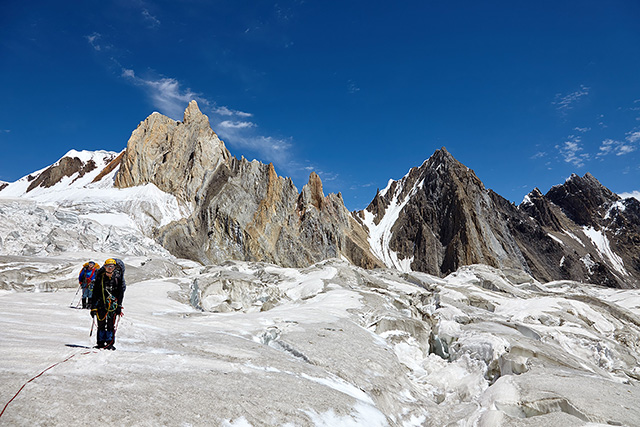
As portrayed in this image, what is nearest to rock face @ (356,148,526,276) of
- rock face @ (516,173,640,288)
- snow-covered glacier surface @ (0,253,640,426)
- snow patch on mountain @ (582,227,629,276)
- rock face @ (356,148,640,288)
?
rock face @ (356,148,640,288)

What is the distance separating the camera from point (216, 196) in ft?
278

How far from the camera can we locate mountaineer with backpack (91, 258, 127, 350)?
7984 mm

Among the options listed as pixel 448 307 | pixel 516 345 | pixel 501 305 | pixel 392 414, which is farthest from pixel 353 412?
pixel 501 305

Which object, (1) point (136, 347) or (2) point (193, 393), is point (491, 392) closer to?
(2) point (193, 393)

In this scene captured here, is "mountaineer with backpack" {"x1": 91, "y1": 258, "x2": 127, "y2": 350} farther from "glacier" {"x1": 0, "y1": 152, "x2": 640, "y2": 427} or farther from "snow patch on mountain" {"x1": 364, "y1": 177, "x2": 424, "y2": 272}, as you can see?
"snow patch on mountain" {"x1": 364, "y1": 177, "x2": 424, "y2": 272}

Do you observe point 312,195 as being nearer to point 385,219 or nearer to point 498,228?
point 385,219

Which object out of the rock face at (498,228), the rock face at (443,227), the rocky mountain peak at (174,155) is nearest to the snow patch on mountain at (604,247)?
the rock face at (498,228)

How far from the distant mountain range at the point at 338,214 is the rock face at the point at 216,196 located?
27 centimetres

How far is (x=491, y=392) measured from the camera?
9.52 metres

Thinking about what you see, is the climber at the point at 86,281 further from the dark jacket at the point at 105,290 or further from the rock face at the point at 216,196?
the rock face at the point at 216,196

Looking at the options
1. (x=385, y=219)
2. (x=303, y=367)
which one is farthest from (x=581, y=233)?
(x=303, y=367)

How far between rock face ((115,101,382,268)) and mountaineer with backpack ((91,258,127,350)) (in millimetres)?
70140

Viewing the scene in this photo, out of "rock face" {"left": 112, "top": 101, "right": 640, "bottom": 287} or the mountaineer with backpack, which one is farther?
"rock face" {"left": 112, "top": 101, "right": 640, "bottom": 287}

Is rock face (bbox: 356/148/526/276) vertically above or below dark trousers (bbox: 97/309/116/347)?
above
